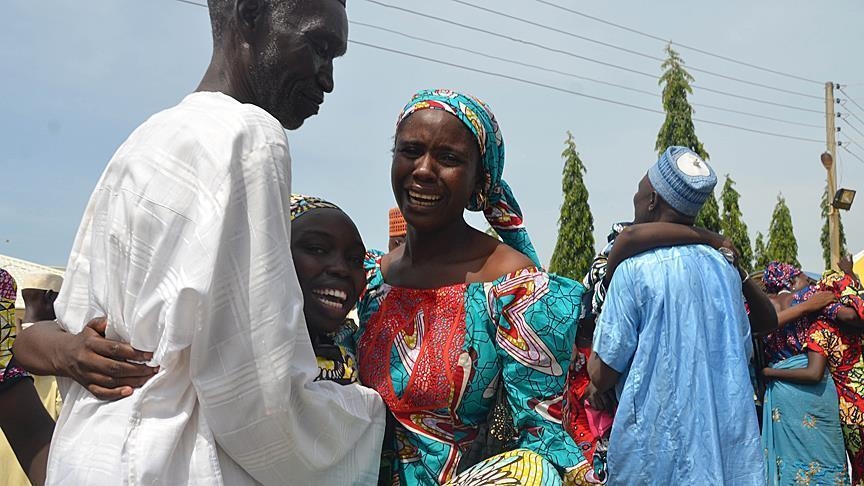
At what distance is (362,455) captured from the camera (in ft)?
6.73

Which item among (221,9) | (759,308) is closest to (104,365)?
(221,9)

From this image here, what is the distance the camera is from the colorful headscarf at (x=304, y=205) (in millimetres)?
2330

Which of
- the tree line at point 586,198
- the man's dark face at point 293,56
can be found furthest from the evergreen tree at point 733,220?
the man's dark face at point 293,56

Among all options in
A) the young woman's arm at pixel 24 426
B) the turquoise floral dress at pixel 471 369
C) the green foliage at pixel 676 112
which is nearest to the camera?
the turquoise floral dress at pixel 471 369

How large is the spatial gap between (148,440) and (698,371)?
9.26 feet

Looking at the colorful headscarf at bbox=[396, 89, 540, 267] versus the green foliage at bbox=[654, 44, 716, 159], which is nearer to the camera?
the colorful headscarf at bbox=[396, 89, 540, 267]

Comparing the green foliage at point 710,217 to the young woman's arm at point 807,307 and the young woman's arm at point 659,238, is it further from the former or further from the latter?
the young woman's arm at point 659,238

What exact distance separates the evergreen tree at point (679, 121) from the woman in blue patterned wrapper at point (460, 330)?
15795 millimetres

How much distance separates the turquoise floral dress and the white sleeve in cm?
70

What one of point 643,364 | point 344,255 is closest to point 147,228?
point 344,255

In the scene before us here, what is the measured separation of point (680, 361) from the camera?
377cm

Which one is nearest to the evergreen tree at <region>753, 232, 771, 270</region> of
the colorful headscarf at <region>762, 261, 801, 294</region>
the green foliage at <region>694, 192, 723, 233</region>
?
the green foliage at <region>694, 192, 723, 233</region>

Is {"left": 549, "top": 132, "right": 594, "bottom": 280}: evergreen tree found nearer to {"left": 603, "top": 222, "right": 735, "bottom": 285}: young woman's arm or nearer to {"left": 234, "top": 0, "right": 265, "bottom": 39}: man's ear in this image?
{"left": 603, "top": 222, "right": 735, "bottom": 285}: young woman's arm

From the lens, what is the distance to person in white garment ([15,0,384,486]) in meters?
1.55
